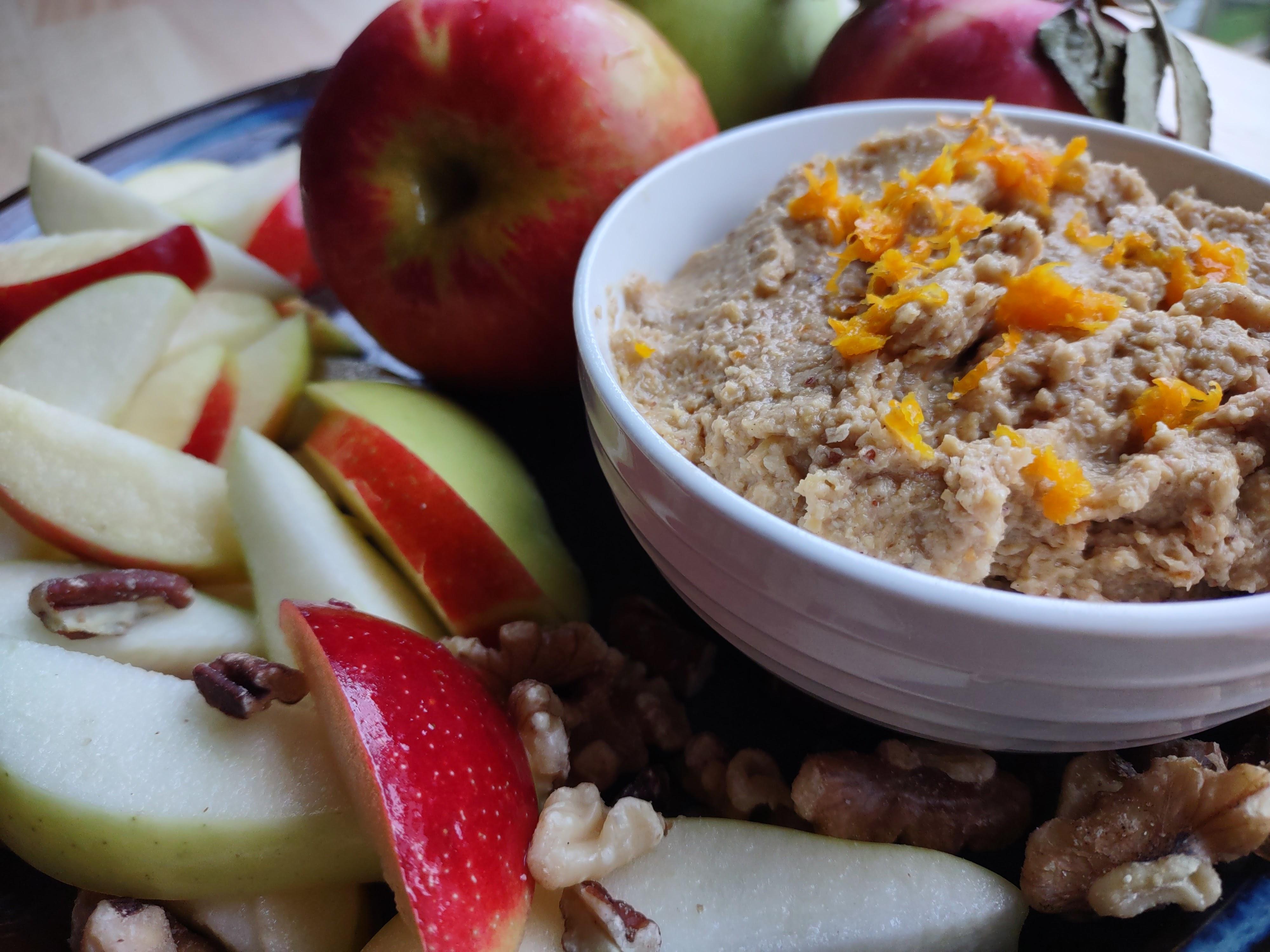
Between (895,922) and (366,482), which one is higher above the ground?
(366,482)

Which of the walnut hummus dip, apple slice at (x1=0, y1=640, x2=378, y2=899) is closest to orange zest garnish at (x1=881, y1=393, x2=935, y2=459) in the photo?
the walnut hummus dip

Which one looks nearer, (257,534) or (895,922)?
(895,922)

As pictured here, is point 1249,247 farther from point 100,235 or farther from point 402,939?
point 100,235

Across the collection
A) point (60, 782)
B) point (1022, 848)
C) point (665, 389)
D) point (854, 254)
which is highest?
point (854, 254)

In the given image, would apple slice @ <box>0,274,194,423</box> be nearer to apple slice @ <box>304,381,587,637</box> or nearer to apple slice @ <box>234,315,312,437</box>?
apple slice @ <box>234,315,312,437</box>

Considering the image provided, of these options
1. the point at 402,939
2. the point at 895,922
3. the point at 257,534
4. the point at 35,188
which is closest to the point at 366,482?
the point at 257,534

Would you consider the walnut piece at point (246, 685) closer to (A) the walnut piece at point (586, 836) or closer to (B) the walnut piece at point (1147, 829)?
(A) the walnut piece at point (586, 836)
